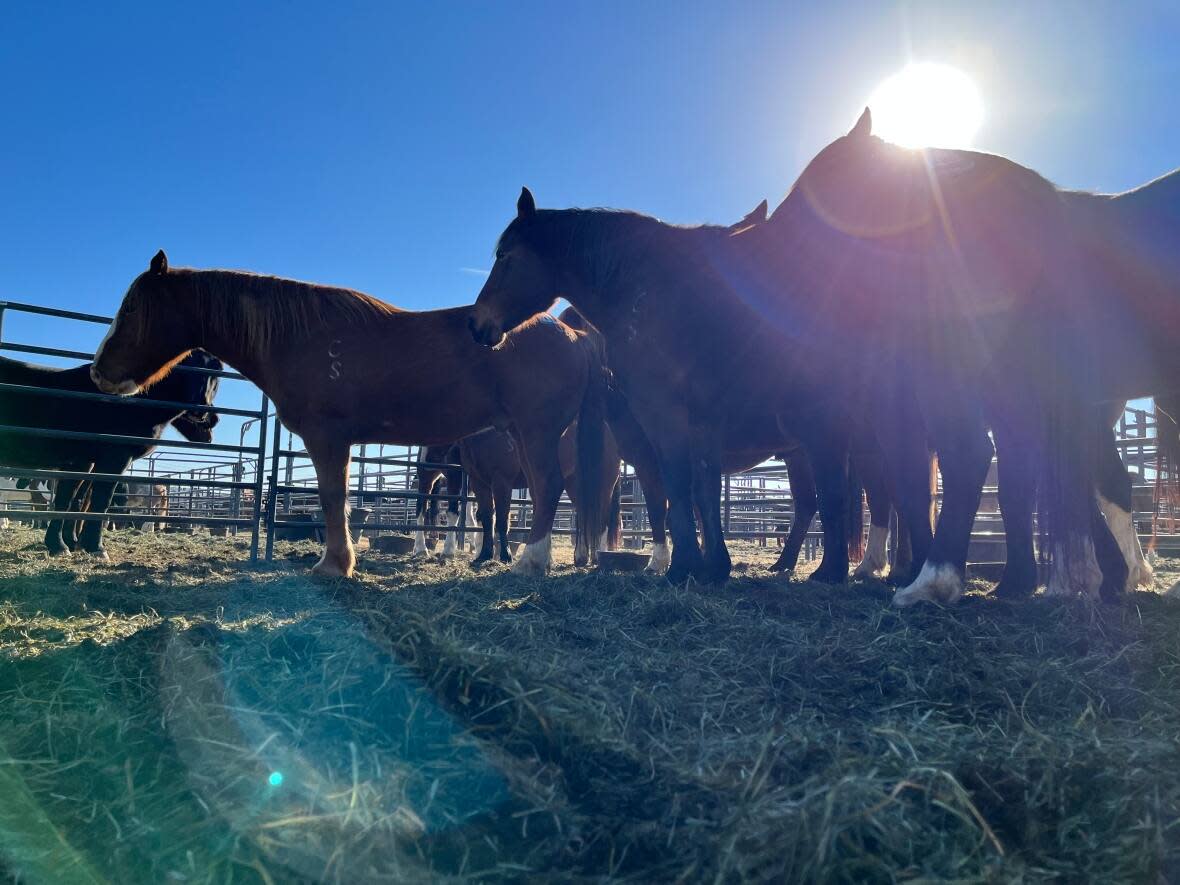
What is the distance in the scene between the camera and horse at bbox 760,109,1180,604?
3670 millimetres

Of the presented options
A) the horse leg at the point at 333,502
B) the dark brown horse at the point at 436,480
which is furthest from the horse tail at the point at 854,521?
the dark brown horse at the point at 436,480

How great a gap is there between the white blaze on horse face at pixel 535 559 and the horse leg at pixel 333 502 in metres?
1.33

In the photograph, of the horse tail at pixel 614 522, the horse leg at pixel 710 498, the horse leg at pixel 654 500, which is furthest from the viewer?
the horse tail at pixel 614 522

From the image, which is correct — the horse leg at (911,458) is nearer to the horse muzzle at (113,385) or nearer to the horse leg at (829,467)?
the horse leg at (829,467)

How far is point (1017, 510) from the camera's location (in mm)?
4086

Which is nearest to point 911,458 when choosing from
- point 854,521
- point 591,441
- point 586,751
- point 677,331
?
point 677,331

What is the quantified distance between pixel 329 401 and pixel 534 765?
4.28 meters

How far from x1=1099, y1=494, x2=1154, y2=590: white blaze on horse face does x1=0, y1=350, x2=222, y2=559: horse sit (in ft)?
25.6

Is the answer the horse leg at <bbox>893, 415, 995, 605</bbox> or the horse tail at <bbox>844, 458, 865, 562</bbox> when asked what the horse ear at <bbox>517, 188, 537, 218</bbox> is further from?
the horse tail at <bbox>844, 458, 865, 562</bbox>

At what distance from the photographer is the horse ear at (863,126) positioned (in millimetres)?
4443

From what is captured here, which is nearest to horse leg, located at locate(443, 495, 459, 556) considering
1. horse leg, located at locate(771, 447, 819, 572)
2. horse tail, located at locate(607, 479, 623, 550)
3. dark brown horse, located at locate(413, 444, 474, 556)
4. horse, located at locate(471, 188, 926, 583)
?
dark brown horse, located at locate(413, 444, 474, 556)

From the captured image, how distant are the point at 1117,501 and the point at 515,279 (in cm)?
437

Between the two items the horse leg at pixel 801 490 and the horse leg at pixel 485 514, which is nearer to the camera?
the horse leg at pixel 801 490

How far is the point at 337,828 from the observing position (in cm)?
133
